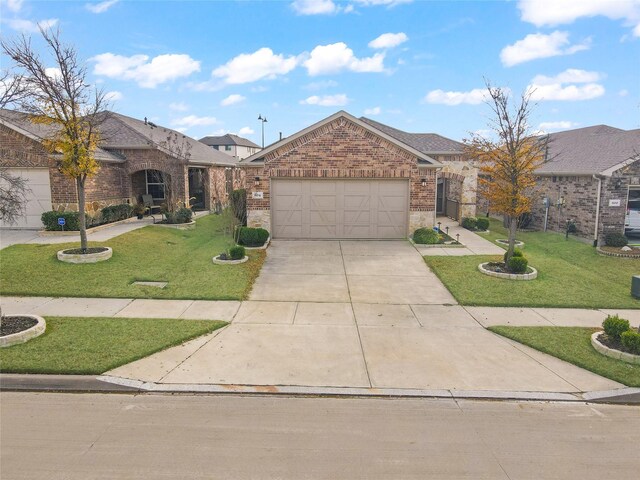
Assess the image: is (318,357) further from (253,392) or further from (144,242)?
(144,242)

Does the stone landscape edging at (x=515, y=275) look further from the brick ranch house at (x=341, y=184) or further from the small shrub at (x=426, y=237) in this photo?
the brick ranch house at (x=341, y=184)

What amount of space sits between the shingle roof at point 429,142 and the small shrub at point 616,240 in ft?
26.0

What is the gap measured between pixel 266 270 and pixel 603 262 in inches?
456

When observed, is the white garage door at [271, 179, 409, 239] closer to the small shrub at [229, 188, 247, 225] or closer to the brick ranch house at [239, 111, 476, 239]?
the brick ranch house at [239, 111, 476, 239]

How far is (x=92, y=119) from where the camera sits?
1330 centimetres

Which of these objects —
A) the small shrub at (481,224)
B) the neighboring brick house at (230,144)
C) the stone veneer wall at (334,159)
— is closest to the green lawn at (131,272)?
the stone veneer wall at (334,159)

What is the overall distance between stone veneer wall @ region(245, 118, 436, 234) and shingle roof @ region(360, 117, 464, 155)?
445cm

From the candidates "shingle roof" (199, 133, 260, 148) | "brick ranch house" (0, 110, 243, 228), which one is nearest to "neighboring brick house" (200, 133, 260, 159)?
"shingle roof" (199, 133, 260, 148)

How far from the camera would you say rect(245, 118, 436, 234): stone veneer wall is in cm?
1761

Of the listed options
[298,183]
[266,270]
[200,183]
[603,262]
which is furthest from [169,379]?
[200,183]

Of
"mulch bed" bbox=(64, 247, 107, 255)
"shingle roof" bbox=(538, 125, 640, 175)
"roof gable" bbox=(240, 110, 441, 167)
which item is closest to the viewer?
"mulch bed" bbox=(64, 247, 107, 255)

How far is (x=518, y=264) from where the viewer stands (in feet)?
42.9

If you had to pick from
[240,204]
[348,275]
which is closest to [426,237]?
[348,275]

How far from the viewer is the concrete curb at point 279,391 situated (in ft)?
21.4
